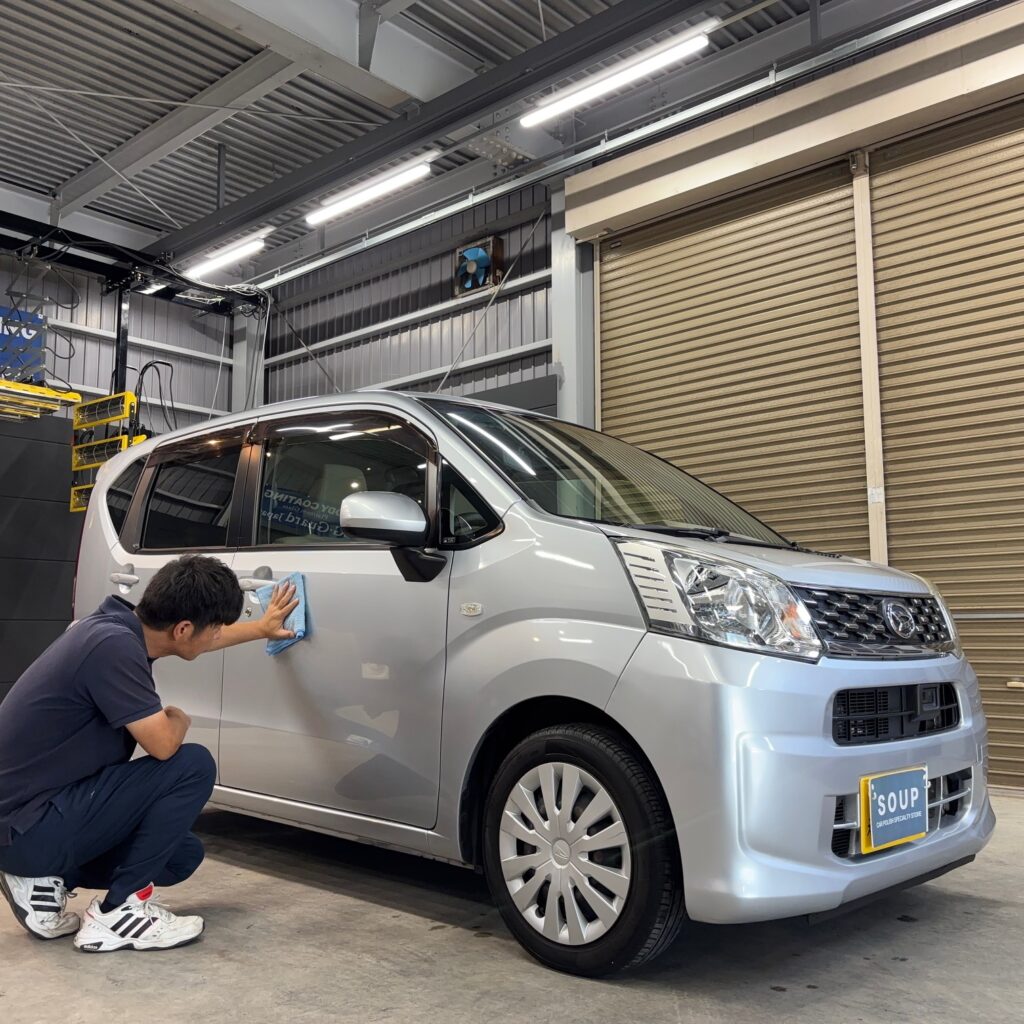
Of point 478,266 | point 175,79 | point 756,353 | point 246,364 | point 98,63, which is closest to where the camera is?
point 756,353

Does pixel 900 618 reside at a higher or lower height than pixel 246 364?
lower

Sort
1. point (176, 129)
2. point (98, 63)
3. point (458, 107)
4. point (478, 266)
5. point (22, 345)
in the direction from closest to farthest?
point (458, 107) < point (98, 63) < point (176, 129) < point (478, 266) < point (22, 345)

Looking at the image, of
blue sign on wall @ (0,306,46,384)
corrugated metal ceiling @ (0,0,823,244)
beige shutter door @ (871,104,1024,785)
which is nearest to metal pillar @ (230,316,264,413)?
corrugated metal ceiling @ (0,0,823,244)

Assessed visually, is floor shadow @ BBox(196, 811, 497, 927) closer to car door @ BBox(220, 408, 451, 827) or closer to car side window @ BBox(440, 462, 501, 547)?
car door @ BBox(220, 408, 451, 827)

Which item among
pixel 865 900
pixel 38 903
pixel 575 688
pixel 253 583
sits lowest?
pixel 38 903

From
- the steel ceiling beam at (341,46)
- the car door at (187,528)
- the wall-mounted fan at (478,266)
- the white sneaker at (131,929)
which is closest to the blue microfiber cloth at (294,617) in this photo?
the car door at (187,528)

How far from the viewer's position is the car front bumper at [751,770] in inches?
86.7

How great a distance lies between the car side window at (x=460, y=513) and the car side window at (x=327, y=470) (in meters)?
0.11

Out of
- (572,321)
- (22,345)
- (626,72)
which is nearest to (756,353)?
(572,321)

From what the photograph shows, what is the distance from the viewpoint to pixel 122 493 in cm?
420

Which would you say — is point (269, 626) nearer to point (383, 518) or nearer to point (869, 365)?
point (383, 518)

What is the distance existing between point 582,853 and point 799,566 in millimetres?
913

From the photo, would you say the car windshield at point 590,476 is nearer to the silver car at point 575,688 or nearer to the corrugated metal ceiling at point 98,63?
the silver car at point 575,688

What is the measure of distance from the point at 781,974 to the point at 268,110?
7.85 m
